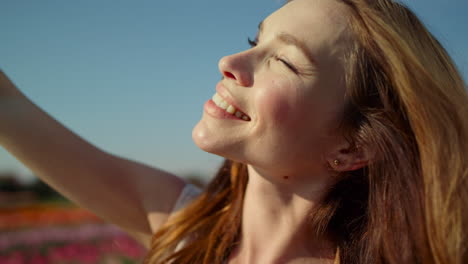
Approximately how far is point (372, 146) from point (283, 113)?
50 cm

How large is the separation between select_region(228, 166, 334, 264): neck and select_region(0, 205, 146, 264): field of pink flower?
3095 millimetres

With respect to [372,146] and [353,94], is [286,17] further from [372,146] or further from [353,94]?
[372,146]

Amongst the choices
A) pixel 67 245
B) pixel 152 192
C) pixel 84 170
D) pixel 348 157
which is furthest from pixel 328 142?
pixel 67 245

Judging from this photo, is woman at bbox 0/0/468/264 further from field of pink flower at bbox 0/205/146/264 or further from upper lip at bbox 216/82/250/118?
field of pink flower at bbox 0/205/146/264

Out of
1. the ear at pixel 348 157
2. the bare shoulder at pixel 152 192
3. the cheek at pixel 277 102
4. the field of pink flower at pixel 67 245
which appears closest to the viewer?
the cheek at pixel 277 102

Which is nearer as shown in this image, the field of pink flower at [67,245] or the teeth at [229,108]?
the teeth at [229,108]

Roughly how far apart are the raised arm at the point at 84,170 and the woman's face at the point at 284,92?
665 millimetres

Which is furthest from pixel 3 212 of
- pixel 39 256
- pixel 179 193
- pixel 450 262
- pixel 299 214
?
pixel 450 262

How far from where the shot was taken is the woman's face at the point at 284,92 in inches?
68.2

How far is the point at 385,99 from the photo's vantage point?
184cm

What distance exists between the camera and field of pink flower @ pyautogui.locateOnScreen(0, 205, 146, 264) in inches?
195

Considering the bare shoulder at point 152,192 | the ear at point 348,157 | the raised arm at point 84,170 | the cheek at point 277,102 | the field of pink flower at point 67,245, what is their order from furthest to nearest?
the field of pink flower at point 67,245, the bare shoulder at point 152,192, the raised arm at point 84,170, the ear at point 348,157, the cheek at point 277,102

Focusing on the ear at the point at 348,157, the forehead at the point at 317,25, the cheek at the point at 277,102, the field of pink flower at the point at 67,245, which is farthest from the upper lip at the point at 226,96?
the field of pink flower at the point at 67,245

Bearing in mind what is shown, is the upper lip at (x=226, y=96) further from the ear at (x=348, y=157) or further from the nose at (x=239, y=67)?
the ear at (x=348, y=157)
